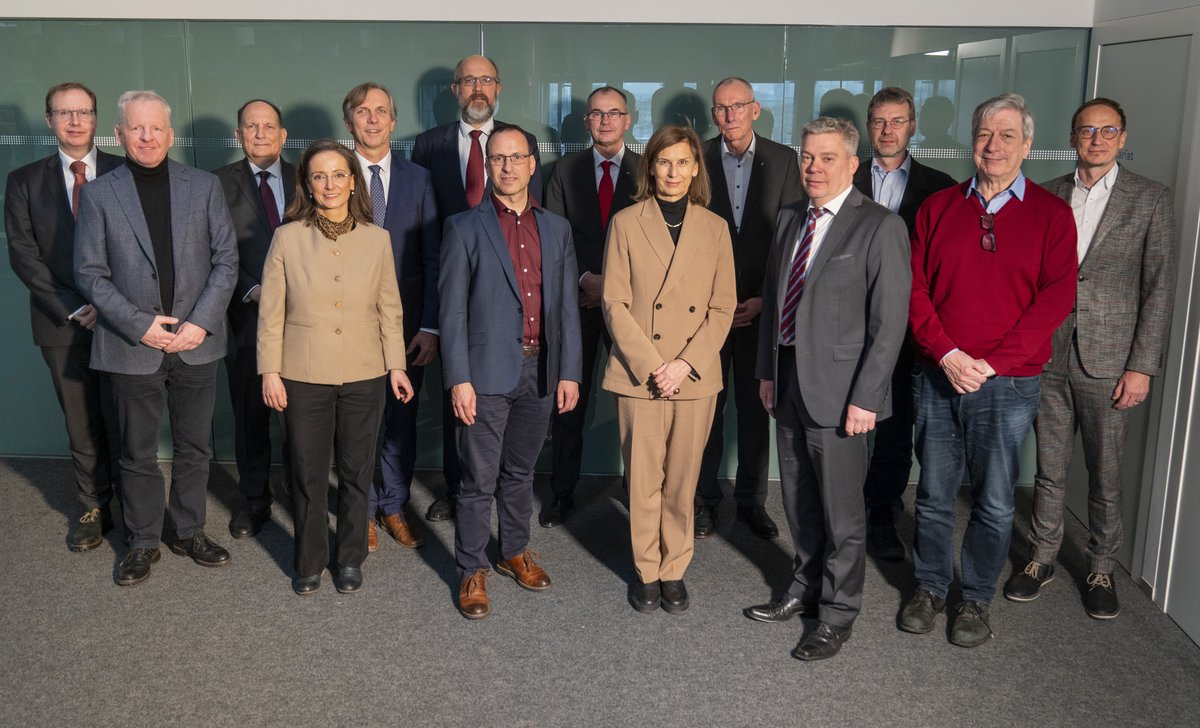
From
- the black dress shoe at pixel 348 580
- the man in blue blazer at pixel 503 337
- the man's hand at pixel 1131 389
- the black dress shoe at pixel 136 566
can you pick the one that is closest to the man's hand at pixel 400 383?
the man in blue blazer at pixel 503 337

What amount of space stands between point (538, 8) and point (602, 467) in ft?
7.97

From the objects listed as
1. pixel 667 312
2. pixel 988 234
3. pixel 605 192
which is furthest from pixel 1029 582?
pixel 605 192

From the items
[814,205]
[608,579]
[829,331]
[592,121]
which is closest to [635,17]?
[592,121]

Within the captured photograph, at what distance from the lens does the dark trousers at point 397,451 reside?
465cm

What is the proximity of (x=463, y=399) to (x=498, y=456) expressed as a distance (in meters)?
0.31

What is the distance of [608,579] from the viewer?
4262 mm

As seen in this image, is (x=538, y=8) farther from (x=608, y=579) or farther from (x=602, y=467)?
(x=608, y=579)

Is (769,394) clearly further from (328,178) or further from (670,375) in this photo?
(328,178)

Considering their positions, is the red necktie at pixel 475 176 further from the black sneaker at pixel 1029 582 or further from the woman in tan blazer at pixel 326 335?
the black sneaker at pixel 1029 582

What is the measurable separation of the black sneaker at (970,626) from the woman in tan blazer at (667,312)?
1.06 meters

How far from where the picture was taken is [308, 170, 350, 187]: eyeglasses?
3.75 m

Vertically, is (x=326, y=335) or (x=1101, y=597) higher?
A: (x=326, y=335)

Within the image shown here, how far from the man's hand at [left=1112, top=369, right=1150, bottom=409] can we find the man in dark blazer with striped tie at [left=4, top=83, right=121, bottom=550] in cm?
411

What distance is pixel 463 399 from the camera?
3814 millimetres
